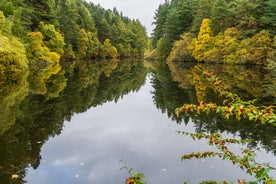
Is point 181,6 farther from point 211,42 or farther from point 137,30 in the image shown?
point 137,30

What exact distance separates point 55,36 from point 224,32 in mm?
23591

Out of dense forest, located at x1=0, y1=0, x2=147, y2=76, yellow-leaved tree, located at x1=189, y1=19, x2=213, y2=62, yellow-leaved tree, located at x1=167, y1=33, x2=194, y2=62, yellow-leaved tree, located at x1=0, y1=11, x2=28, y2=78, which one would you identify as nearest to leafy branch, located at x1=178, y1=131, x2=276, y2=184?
yellow-leaved tree, located at x1=0, y1=11, x2=28, y2=78

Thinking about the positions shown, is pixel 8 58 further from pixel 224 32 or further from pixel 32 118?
pixel 224 32

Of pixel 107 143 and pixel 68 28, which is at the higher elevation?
pixel 68 28

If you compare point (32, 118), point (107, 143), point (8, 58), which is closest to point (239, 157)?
point (107, 143)

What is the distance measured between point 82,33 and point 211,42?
28535 mm

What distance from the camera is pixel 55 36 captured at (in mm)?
41500

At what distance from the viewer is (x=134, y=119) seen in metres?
11.1

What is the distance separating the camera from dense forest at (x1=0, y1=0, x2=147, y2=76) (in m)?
23.4

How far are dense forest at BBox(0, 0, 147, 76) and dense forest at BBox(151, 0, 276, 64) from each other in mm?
17549

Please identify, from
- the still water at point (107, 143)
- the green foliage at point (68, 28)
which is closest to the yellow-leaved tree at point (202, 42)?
the green foliage at point (68, 28)

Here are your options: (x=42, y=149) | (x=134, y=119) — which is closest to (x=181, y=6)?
(x=134, y=119)

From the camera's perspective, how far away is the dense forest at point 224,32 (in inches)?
1336

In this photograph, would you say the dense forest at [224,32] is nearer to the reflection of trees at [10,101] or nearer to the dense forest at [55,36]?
the dense forest at [55,36]
